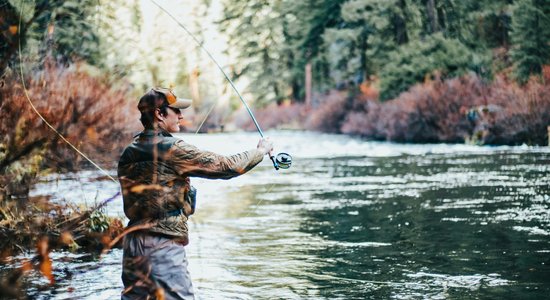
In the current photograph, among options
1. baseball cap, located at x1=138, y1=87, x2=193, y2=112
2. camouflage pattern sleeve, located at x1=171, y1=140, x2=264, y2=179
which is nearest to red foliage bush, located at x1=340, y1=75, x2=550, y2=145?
camouflage pattern sleeve, located at x1=171, y1=140, x2=264, y2=179

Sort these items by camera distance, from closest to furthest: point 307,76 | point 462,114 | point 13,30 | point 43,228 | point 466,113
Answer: point 13,30
point 43,228
point 466,113
point 462,114
point 307,76

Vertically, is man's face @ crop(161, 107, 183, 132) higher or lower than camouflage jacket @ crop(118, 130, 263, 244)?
higher

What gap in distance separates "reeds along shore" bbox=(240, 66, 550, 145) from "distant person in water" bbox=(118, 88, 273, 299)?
18.6 m

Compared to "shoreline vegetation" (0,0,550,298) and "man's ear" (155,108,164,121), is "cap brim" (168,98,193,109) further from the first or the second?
"shoreline vegetation" (0,0,550,298)

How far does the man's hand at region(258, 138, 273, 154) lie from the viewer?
4.17 m

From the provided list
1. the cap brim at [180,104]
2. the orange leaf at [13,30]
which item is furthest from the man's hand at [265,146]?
the orange leaf at [13,30]

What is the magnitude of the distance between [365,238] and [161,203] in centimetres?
508

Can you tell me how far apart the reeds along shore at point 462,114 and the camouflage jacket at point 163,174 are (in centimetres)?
1857

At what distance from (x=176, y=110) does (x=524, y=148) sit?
17964mm

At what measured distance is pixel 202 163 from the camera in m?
3.83

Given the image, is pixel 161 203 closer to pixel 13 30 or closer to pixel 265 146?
pixel 265 146

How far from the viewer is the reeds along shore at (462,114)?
21.3 m

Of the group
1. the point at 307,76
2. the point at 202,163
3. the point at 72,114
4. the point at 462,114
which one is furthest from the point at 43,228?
the point at 307,76

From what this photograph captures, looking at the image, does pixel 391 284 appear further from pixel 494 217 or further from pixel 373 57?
pixel 373 57
